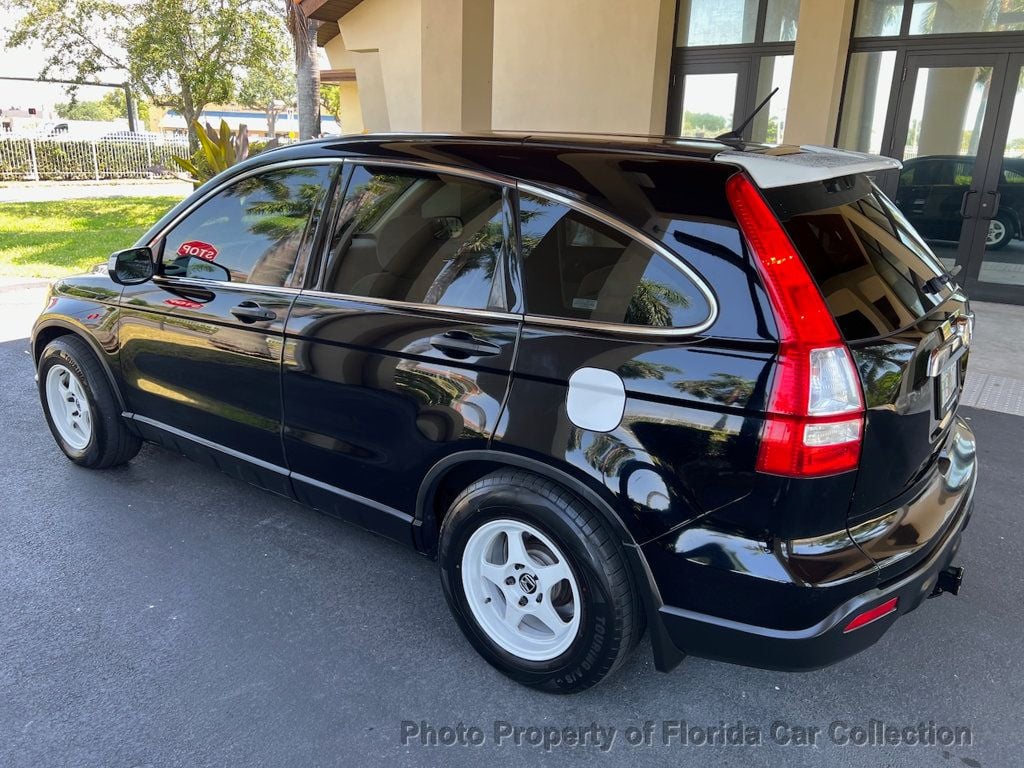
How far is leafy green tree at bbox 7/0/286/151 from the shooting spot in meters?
19.2

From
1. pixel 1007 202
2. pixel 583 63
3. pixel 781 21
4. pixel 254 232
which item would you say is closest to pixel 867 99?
pixel 781 21

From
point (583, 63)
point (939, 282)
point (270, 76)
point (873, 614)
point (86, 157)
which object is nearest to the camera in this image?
point (873, 614)

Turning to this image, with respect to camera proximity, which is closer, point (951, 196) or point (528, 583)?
point (528, 583)

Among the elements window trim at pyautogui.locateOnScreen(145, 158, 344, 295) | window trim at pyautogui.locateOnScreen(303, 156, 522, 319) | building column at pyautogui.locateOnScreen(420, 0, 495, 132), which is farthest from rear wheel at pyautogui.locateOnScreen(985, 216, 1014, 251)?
window trim at pyautogui.locateOnScreen(145, 158, 344, 295)

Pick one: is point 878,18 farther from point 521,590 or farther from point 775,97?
point 521,590

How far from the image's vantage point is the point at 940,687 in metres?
2.76

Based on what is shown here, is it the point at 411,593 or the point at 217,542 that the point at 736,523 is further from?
the point at 217,542

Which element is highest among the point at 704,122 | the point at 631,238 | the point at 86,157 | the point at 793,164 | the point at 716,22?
the point at 716,22

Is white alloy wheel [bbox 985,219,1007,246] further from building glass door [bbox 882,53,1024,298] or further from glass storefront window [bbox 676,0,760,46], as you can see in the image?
glass storefront window [bbox 676,0,760,46]

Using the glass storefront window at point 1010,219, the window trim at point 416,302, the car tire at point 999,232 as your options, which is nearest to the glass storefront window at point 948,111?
the glass storefront window at point 1010,219

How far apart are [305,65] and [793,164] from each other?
12625 millimetres

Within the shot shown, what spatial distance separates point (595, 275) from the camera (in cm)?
248

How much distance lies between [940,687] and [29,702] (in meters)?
3.13

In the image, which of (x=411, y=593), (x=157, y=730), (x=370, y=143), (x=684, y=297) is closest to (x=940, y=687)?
(x=684, y=297)
